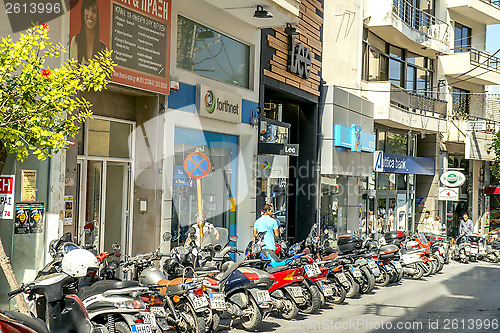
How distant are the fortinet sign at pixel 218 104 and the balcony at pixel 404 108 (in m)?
11.1

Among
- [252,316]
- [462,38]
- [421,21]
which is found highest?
[462,38]

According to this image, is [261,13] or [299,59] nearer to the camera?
[261,13]

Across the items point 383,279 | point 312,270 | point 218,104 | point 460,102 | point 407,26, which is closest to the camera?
point 312,270

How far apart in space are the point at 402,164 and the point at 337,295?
17158 millimetres

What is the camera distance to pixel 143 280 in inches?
335

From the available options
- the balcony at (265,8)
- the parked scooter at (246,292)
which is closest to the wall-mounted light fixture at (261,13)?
the balcony at (265,8)

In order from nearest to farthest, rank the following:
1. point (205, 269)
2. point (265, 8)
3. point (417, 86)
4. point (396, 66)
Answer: point (205, 269) → point (265, 8) → point (396, 66) → point (417, 86)

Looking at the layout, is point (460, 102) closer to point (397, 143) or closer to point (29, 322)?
point (397, 143)

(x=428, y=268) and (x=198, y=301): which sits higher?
(x=198, y=301)

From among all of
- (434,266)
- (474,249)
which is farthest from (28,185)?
(474,249)

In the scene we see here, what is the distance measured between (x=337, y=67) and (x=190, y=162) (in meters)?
12.5

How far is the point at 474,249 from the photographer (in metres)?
22.4

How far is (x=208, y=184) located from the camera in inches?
588

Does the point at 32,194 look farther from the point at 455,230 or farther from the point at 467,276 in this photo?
the point at 455,230
